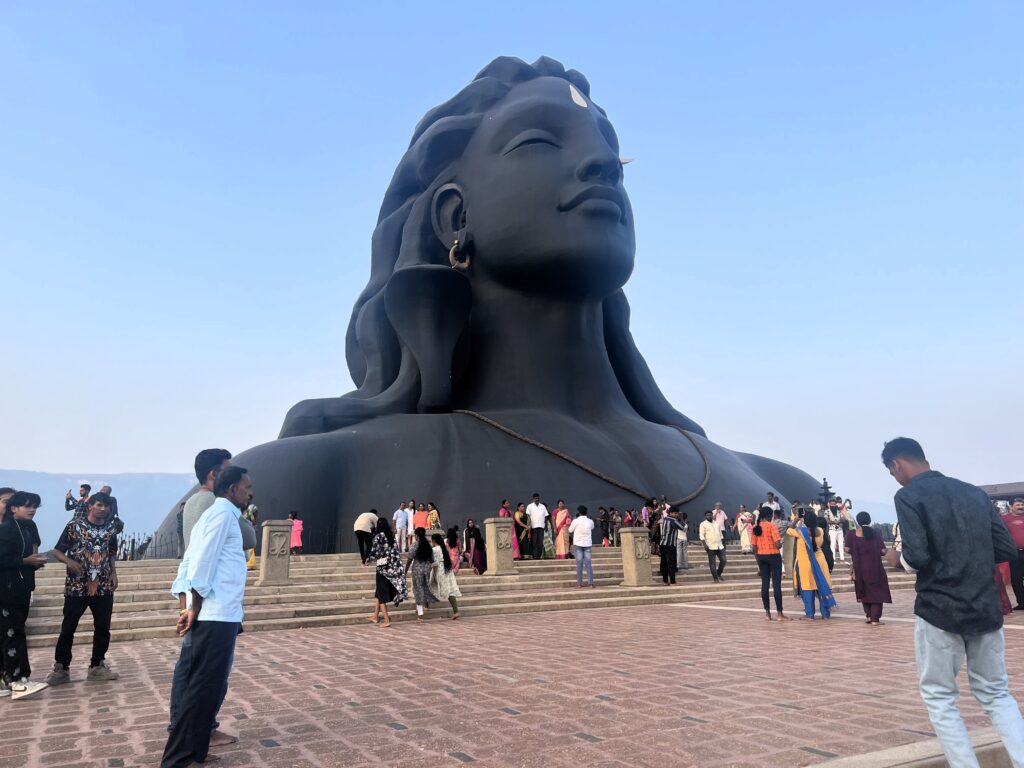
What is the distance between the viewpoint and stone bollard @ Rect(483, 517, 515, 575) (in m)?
13.4

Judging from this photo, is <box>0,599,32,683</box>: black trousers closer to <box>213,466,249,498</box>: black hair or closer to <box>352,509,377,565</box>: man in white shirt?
<box>213,466,249,498</box>: black hair

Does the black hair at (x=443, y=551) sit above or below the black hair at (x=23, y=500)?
below

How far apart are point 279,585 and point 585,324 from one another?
12208 mm

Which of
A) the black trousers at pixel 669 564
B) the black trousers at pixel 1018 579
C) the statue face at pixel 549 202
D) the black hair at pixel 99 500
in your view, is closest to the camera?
the black hair at pixel 99 500

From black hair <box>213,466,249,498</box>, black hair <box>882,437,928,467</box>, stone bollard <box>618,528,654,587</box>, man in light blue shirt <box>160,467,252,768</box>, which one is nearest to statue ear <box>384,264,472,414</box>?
stone bollard <box>618,528,654,587</box>

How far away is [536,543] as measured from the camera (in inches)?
608

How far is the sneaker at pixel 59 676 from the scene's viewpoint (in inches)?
237

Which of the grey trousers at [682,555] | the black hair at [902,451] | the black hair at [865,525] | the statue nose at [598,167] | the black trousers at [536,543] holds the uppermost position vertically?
the statue nose at [598,167]

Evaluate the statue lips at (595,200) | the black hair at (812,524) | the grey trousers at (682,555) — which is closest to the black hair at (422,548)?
the black hair at (812,524)

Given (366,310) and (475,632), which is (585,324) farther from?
(475,632)

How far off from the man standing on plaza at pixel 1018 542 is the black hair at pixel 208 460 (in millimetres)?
9331

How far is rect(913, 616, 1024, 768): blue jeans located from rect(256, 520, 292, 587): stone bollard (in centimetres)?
999

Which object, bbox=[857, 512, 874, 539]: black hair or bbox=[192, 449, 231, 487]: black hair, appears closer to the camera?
bbox=[192, 449, 231, 487]: black hair

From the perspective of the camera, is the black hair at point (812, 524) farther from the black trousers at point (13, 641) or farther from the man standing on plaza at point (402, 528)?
the black trousers at point (13, 641)
